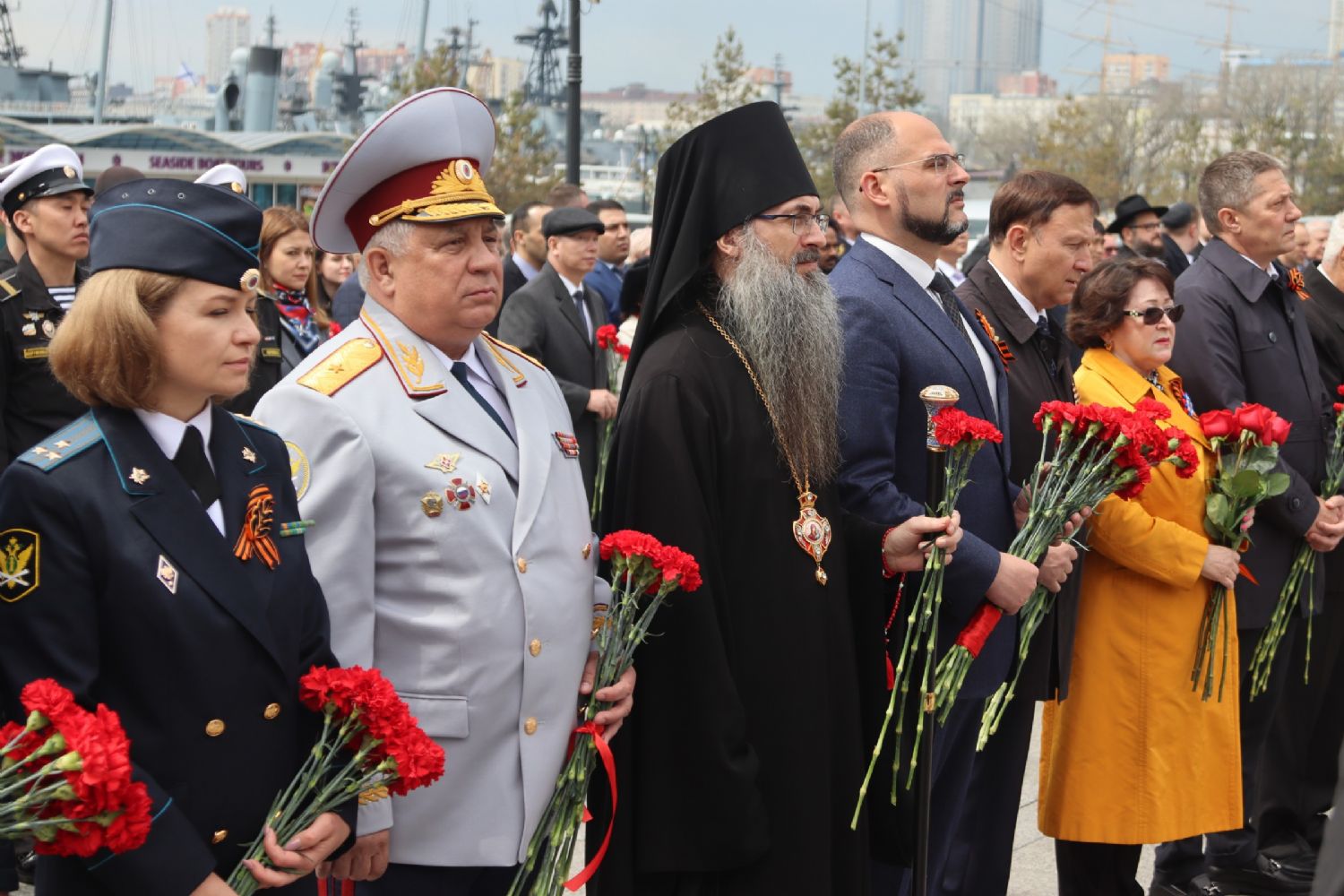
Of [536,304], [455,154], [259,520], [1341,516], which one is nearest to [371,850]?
[259,520]

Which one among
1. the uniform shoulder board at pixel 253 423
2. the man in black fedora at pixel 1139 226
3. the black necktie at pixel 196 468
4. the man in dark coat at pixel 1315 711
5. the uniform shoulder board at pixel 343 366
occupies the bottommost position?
the man in dark coat at pixel 1315 711

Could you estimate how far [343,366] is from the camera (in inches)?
125

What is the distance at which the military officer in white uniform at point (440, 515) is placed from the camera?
3.04 meters

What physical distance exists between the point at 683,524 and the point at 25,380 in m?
3.17

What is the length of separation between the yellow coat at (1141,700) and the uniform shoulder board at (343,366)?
2538 mm

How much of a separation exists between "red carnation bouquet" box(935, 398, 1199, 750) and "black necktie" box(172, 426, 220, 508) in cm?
207

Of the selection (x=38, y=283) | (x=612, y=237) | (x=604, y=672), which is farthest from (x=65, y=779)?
(x=612, y=237)

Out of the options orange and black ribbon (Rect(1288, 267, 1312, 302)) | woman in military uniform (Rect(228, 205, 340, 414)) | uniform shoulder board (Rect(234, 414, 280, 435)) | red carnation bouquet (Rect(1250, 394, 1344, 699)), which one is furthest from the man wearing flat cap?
uniform shoulder board (Rect(234, 414, 280, 435))

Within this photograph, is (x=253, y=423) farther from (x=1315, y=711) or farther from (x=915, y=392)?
(x=1315, y=711)

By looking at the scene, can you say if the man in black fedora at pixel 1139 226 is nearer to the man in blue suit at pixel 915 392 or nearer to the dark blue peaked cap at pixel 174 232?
the man in blue suit at pixel 915 392

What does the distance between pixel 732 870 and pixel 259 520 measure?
1.45 m

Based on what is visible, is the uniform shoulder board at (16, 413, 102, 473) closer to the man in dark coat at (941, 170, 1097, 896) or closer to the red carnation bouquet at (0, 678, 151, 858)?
the red carnation bouquet at (0, 678, 151, 858)

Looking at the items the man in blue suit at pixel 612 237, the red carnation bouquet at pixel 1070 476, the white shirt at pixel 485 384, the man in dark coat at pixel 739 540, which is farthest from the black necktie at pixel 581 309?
the white shirt at pixel 485 384

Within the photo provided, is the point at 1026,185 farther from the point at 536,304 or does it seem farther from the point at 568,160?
the point at 568,160
